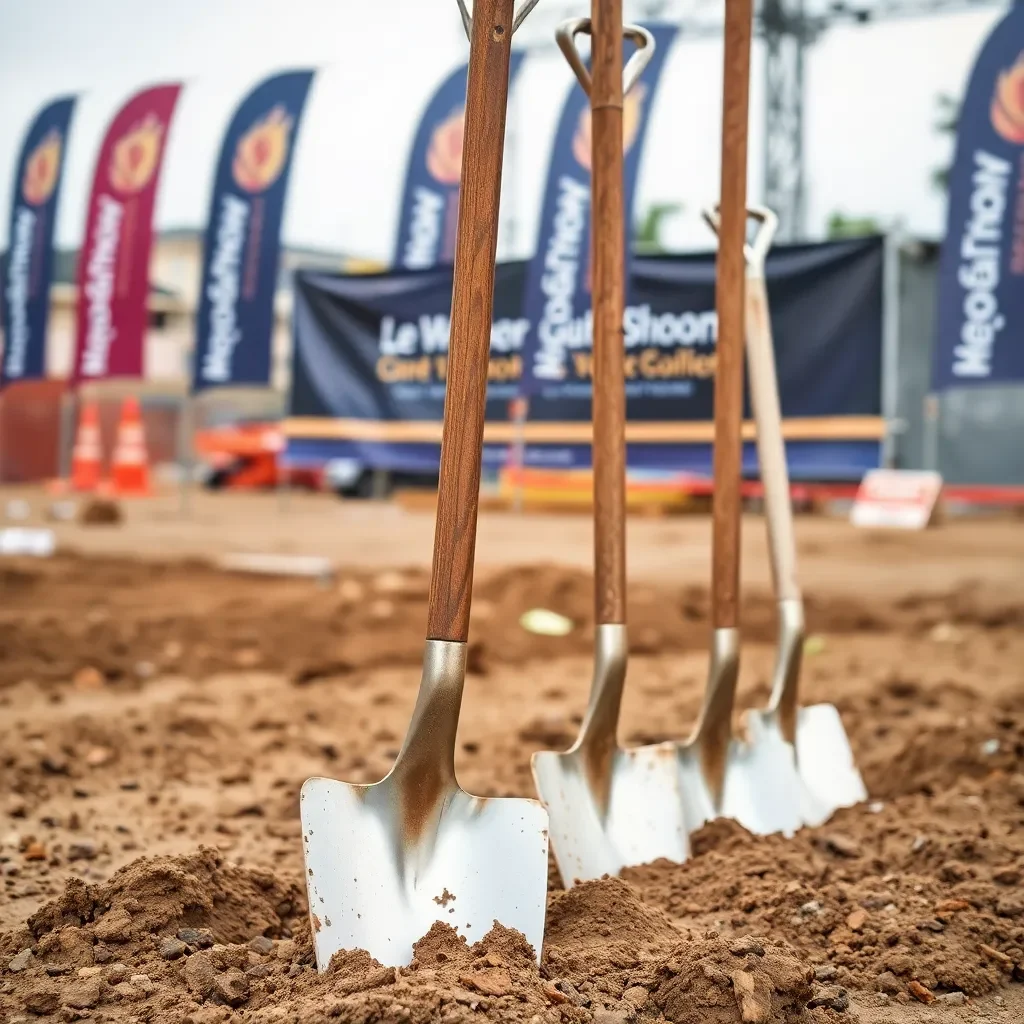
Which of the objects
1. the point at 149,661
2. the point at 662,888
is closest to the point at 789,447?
the point at 149,661

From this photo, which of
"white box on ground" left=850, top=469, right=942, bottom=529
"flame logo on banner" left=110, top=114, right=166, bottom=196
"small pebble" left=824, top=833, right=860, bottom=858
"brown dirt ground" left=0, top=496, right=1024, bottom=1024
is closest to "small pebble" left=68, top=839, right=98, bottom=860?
"brown dirt ground" left=0, top=496, right=1024, bottom=1024

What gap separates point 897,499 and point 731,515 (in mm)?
6125

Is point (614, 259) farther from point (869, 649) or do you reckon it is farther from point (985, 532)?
point (985, 532)

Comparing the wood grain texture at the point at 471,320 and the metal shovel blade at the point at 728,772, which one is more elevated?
the wood grain texture at the point at 471,320

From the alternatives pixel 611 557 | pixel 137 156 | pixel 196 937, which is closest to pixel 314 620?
pixel 611 557

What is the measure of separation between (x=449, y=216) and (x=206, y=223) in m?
1.91

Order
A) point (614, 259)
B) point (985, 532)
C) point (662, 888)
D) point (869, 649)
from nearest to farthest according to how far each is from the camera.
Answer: point (662, 888) < point (614, 259) < point (869, 649) < point (985, 532)

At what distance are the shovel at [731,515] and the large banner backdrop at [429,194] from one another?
19.1ft

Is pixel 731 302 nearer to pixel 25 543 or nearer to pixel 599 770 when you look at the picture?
pixel 599 770

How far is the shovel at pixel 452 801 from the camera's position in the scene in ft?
6.08

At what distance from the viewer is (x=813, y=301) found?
6117mm

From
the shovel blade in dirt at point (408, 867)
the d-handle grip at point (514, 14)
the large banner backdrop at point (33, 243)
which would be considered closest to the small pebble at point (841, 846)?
the shovel blade in dirt at point (408, 867)

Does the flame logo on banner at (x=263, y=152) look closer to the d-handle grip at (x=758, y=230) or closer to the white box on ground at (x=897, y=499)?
the white box on ground at (x=897, y=499)

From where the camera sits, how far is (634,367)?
661cm
